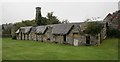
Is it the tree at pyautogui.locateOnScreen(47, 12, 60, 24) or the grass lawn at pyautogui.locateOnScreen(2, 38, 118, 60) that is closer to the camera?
the grass lawn at pyautogui.locateOnScreen(2, 38, 118, 60)

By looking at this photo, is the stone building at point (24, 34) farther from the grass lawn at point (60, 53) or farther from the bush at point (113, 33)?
the grass lawn at point (60, 53)

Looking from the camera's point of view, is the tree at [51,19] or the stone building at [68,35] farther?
the tree at [51,19]

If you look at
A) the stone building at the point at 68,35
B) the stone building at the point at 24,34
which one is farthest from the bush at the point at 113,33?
the stone building at the point at 24,34

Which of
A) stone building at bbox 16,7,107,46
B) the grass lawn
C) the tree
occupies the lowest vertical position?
the grass lawn

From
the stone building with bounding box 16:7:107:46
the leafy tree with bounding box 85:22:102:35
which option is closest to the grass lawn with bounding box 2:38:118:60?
the leafy tree with bounding box 85:22:102:35

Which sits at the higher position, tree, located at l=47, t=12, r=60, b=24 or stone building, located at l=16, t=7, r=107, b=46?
tree, located at l=47, t=12, r=60, b=24

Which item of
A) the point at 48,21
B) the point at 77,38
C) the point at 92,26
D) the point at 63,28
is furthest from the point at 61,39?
the point at 48,21

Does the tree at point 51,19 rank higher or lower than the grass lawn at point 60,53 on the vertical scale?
higher

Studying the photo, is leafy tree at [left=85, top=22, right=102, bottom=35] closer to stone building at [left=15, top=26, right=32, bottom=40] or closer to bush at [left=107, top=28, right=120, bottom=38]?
bush at [left=107, top=28, right=120, bottom=38]

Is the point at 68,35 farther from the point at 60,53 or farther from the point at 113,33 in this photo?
the point at 60,53

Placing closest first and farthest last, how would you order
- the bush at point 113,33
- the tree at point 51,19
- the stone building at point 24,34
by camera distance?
the bush at point 113,33, the stone building at point 24,34, the tree at point 51,19

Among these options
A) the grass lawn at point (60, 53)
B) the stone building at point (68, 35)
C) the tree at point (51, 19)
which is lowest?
the grass lawn at point (60, 53)

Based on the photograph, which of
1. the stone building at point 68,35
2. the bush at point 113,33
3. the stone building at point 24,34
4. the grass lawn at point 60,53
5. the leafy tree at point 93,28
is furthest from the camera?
the stone building at point 24,34

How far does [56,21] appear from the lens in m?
81.6
